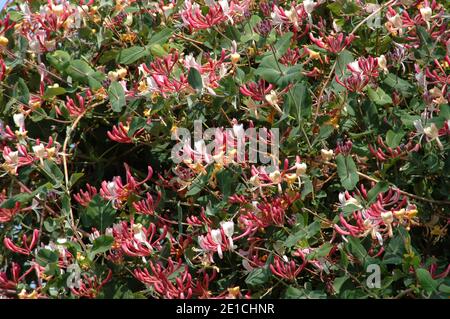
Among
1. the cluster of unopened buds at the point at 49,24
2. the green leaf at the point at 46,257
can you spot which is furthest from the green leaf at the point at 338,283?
the cluster of unopened buds at the point at 49,24

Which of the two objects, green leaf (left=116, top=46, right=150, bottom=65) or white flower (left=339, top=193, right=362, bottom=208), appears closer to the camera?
white flower (left=339, top=193, right=362, bottom=208)

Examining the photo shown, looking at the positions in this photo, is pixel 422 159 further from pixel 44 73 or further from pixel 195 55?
pixel 44 73

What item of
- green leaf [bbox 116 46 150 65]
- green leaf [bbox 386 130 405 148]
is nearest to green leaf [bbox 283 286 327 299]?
green leaf [bbox 386 130 405 148]

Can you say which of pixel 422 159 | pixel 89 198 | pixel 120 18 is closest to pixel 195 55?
pixel 120 18

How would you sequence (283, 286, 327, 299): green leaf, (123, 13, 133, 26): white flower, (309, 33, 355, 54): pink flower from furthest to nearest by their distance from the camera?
1. (123, 13, 133, 26): white flower
2. (309, 33, 355, 54): pink flower
3. (283, 286, 327, 299): green leaf

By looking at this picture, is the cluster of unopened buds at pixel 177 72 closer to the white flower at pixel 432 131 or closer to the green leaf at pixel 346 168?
the green leaf at pixel 346 168

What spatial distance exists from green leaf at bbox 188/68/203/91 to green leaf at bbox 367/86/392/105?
0.35 meters

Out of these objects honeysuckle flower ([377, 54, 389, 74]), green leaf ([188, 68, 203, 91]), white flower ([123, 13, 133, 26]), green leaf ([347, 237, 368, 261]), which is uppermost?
white flower ([123, 13, 133, 26])

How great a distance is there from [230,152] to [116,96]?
358 millimetres

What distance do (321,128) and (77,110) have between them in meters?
0.58

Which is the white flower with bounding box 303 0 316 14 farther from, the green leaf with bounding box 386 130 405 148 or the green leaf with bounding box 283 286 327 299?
the green leaf with bounding box 283 286 327 299

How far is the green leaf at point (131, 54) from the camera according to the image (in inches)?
89.4

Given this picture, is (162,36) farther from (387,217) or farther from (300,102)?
(387,217)

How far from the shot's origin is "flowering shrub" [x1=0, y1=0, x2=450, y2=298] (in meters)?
1.92
